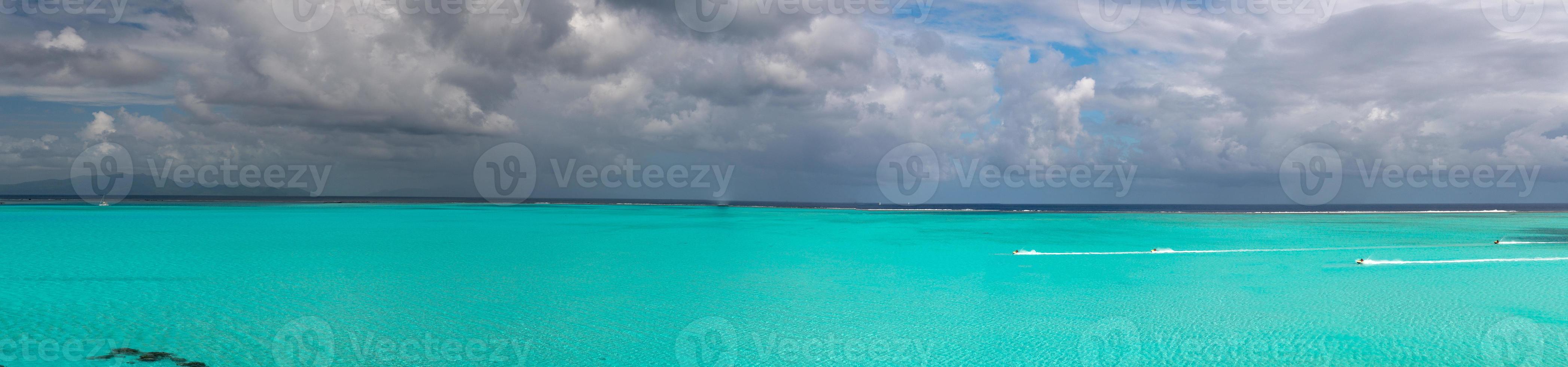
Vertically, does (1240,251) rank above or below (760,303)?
above

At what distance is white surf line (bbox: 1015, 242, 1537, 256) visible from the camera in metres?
27.4

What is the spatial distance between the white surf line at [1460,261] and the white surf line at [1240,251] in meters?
4.19

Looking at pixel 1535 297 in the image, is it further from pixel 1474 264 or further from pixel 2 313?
pixel 2 313

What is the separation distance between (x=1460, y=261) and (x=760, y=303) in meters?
25.6

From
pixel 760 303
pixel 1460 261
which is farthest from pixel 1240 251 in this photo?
pixel 760 303

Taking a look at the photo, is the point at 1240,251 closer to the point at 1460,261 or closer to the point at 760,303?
the point at 1460,261

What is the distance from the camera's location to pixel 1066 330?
12.5m

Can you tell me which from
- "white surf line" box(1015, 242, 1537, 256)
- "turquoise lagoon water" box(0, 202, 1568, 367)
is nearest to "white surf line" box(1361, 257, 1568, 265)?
"turquoise lagoon water" box(0, 202, 1568, 367)

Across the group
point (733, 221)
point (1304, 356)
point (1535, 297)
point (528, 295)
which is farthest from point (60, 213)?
point (1535, 297)

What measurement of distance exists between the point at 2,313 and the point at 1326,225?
224ft

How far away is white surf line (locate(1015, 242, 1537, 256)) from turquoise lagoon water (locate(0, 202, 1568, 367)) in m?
0.69

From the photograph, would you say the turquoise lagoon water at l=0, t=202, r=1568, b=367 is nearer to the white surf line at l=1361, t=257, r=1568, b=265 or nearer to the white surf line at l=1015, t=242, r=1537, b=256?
the white surf line at l=1015, t=242, r=1537, b=256

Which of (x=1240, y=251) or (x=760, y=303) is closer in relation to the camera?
(x=760, y=303)

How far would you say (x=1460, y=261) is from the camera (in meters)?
24.6
